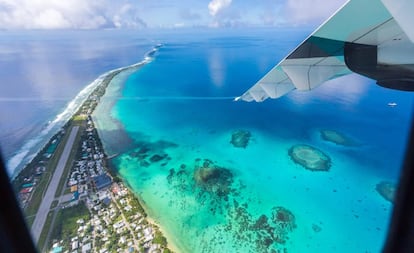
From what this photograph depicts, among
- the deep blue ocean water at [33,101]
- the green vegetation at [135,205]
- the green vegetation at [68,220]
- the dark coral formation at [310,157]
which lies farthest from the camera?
the deep blue ocean water at [33,101]

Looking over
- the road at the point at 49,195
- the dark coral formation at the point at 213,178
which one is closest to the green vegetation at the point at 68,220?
the road at the point at 49,195

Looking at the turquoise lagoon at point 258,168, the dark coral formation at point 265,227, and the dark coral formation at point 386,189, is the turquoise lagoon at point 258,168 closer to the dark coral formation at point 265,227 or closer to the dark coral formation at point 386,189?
the dark coral formation at point 265,227

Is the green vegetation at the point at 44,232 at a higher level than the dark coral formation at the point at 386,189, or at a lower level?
higher

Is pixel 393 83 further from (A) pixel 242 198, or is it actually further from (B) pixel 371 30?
(A) pixel 242 198

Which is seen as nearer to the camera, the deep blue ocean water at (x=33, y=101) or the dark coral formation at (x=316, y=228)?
the dark coral formation at (x=316, y=228)

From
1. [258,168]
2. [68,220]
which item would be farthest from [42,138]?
[258,168]

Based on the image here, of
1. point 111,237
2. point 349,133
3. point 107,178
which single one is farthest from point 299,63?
point 349,133

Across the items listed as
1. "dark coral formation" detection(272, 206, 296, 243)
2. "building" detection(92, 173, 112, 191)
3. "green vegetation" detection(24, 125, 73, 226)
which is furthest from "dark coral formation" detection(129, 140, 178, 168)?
"dark coral formation" detection(272, 206, 296, 243)

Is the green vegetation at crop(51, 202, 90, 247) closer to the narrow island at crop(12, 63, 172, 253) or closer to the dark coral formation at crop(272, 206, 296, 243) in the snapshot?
the narrow island at crop(12, 63, 172, 253)
